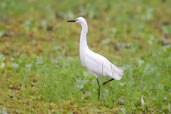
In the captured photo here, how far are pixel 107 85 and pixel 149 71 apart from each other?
0.77m

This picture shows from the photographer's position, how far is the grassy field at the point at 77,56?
671cm

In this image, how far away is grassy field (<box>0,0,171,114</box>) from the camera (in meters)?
6.71

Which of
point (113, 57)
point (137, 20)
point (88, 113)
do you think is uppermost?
point (137, 20)

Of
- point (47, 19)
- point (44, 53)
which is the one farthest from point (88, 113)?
point (47, 19)

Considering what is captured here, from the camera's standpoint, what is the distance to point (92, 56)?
7016 millimetres

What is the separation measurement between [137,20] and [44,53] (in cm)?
330

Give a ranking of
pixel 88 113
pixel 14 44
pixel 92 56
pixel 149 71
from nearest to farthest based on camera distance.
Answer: pixel 88 113 < pixel 92 56 < pixel 149 71 < pixel 14 44

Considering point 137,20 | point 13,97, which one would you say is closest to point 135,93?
Result: point 13,97

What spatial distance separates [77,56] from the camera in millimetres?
9250

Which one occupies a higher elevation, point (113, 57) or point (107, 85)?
point (113, 57)

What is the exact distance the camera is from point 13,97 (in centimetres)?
681

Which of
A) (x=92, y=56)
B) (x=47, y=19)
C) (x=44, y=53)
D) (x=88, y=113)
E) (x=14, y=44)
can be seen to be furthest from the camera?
(x=47, y=19)

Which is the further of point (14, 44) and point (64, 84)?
point (14, 44)

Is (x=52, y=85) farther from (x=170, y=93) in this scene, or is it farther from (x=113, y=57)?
(x=113, y=57)
